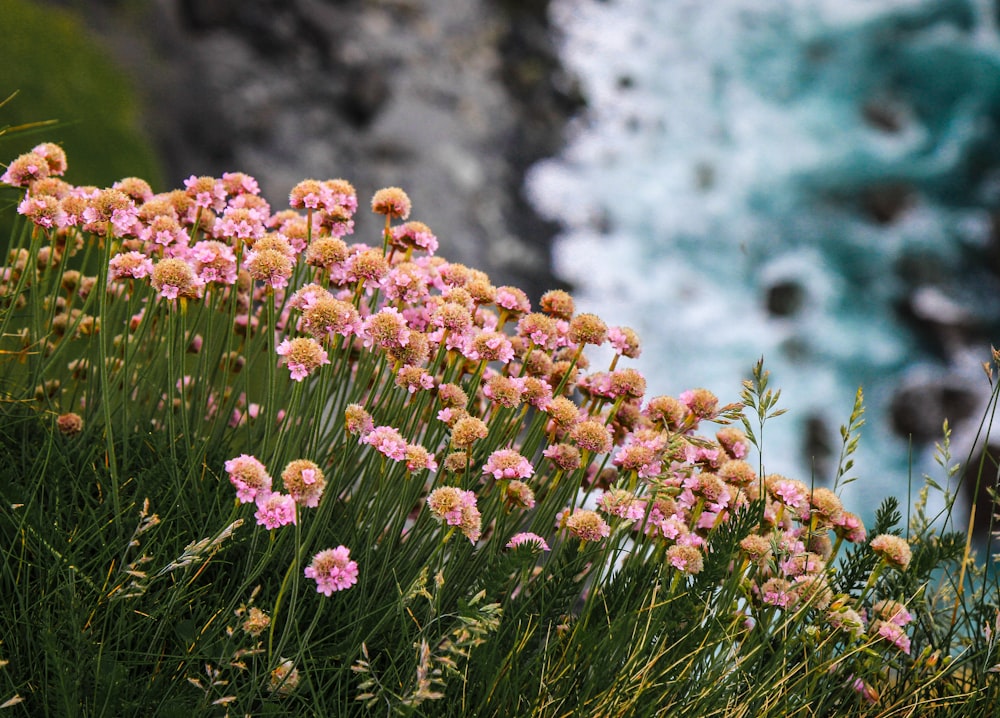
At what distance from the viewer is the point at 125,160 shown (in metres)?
5.75

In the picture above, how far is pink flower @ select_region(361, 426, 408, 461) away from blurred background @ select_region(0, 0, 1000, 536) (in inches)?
210

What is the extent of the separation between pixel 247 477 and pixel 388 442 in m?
0.33

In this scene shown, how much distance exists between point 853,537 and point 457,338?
1163mm

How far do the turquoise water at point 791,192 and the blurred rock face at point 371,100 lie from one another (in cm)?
52

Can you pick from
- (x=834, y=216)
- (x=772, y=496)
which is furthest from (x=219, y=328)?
(x=834, y=216)

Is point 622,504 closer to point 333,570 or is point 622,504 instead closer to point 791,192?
point 333,570

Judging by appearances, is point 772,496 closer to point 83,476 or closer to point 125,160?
point 83,476

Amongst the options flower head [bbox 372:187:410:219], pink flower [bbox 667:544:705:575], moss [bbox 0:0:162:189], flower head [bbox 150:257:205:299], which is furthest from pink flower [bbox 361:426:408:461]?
moss [bbox 0:0:162:189]

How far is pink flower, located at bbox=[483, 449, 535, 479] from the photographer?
200 centimetres

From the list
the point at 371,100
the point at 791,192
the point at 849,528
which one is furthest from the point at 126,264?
the point at 791,192

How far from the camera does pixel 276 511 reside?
1.63 m

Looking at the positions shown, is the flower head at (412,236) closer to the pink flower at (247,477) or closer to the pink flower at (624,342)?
the pink flower at (624,342)

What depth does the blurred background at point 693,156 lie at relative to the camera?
7906mm

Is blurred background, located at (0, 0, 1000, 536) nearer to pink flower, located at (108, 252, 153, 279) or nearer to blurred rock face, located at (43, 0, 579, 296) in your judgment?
blurred rock face, located at (43, 0, 579, 296)
